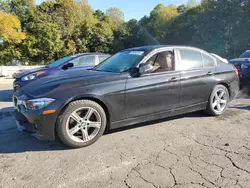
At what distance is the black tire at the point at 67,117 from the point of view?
3242 millimetres

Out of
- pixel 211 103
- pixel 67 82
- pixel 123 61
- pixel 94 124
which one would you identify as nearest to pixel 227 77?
pixel 211 103

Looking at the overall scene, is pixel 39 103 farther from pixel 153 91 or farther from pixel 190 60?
pixel 190 60

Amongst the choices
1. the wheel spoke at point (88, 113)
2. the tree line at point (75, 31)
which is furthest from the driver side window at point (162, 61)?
the tree line at point (75, 31)

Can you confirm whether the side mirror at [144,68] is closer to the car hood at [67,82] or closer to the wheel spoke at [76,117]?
the car hood at [67,82]

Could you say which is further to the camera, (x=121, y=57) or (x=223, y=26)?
(x=223, y=26)

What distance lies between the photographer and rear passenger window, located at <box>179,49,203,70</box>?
14.4 feet

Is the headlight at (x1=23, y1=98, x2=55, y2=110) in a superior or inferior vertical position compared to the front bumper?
superior

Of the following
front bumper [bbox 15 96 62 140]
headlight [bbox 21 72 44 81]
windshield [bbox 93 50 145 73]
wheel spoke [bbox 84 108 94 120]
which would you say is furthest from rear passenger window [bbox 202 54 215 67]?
headlight [bbox 21 72 44 81]

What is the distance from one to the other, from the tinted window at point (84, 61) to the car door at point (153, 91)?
3736 mm

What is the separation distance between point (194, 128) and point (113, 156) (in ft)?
5.64

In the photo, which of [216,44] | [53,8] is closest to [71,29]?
[53,8]

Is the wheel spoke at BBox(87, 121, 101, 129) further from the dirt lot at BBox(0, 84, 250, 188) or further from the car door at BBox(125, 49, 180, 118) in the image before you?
the car door at BBox(125, 49, 180, 118)

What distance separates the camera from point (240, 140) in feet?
11.8

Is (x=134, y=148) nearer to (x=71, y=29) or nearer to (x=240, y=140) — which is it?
(x=240, y=140)
